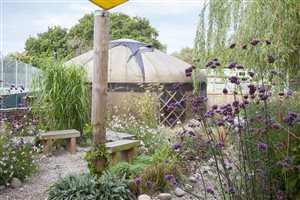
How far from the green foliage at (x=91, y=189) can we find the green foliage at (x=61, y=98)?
2.65 meters

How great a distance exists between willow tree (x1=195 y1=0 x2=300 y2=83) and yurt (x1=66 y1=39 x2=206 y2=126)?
2.82m

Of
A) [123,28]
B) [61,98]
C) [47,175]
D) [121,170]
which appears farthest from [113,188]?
[123,28]

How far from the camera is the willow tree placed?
14.0 feet

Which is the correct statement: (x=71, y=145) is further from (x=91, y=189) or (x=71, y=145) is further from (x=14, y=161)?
(x=91, y=189)

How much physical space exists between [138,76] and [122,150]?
4.97 meters

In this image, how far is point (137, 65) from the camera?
351 inches

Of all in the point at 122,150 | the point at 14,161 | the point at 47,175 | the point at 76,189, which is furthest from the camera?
the point at 122,150

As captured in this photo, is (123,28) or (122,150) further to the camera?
(123,28)

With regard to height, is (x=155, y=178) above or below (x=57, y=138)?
below

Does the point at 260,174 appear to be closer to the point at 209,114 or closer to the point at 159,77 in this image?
the point at 209,114

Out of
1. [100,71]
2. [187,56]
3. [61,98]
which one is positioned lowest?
[61,98]

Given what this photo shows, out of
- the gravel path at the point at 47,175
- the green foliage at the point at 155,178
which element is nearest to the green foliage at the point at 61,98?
the gravel path at the point at 47,175

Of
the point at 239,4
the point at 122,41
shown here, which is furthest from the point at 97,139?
the point at 122,41

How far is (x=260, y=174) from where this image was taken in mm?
1946
